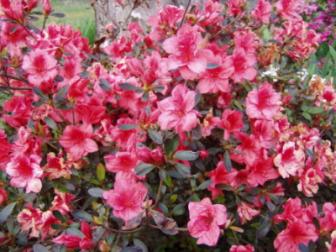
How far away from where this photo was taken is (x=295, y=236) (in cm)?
125

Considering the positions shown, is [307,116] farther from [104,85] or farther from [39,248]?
[39,248]

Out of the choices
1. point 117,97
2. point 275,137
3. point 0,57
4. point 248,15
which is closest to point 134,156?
point 117,97

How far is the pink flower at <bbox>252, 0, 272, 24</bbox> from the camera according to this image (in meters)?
1.78

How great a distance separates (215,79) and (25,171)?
485 mm

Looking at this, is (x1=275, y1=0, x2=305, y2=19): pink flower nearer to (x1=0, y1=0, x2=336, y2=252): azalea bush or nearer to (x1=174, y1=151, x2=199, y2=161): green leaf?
(x1=0, y1=0, x2=336, y2=252): azalea bush

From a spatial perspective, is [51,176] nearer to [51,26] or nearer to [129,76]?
[129,76]

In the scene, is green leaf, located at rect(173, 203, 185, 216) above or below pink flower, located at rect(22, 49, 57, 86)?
below

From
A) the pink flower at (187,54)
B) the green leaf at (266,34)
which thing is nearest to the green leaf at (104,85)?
the pink flower at (187,54)

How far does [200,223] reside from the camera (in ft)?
3.81

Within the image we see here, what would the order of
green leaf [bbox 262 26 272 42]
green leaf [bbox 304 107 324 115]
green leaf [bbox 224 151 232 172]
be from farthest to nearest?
1. green leaf [bbox 262 26 272 42]
2. green leaf [bbox 304 107 324 115]
3. green leaf [bbox 224 151 232 172]

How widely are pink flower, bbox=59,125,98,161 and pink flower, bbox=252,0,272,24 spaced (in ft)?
2.48

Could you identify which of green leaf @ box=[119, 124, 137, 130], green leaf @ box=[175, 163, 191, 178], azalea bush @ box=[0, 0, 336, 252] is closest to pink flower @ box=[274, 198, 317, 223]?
azalea bush @ box=[0, 0, 336, 252]

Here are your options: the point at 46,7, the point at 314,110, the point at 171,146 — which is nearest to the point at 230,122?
the point at 171,146

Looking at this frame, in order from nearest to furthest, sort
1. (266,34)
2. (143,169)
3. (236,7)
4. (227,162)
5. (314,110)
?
(143,169) < (227,162) < (314,110) < (236,7) < (266,34)
